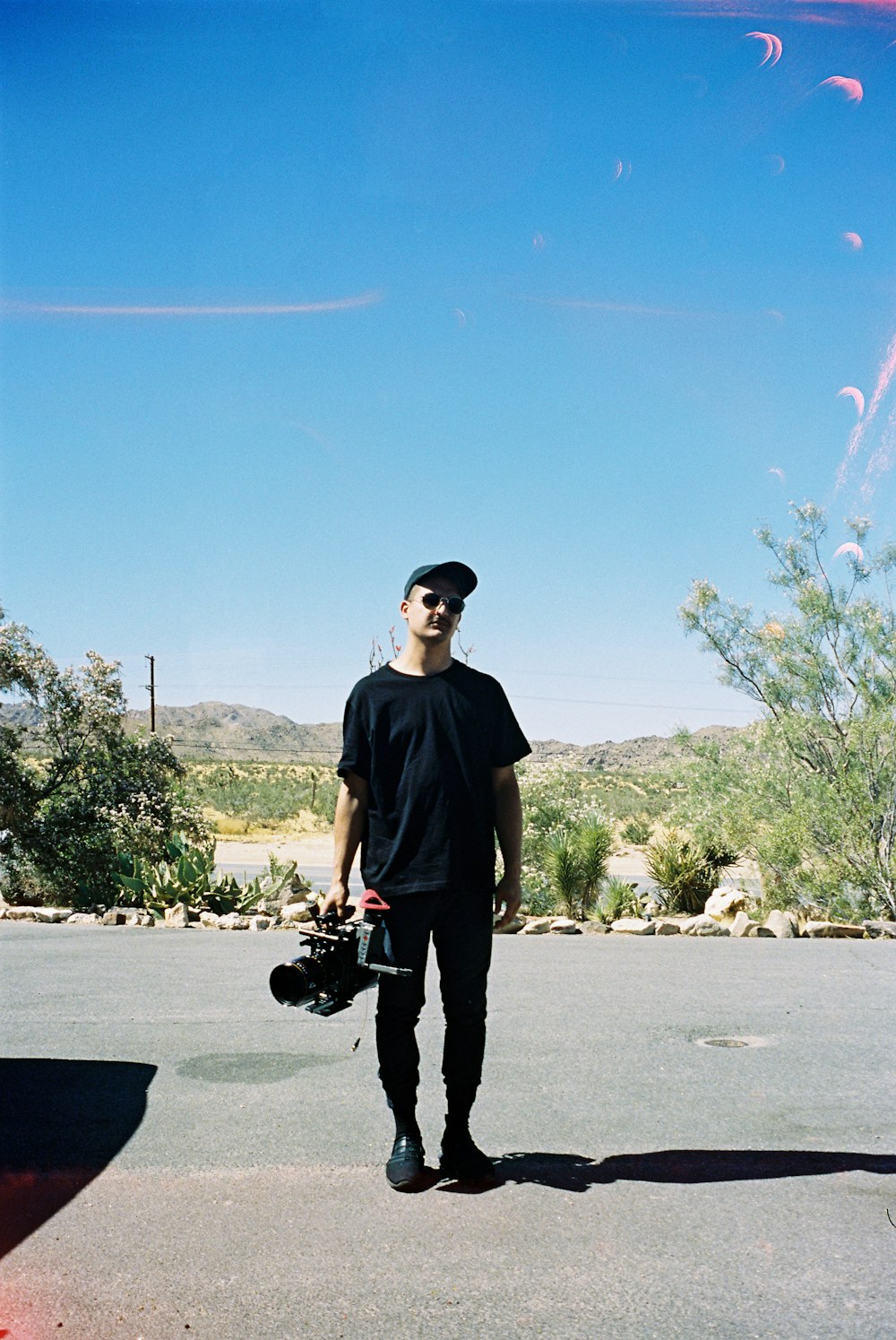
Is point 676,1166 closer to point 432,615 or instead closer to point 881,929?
point 432,615

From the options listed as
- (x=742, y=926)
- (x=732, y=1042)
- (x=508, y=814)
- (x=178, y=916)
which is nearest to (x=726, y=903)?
(x=742, y=926)

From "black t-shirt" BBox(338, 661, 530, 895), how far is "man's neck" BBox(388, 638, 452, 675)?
0.13ft

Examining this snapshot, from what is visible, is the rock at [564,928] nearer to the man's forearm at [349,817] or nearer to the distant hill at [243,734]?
the man's forearm at [349,817]

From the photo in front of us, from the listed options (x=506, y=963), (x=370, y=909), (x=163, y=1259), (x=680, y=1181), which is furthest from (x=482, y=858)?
(x=506, y=963)

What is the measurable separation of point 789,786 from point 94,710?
29.8 ft

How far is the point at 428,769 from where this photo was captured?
13.4 feet

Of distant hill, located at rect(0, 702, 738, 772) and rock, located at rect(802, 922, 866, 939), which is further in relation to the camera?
distant hill, located at rect(0, 702, 738, 772)

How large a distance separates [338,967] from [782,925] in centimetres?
870

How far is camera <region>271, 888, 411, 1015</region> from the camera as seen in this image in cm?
394

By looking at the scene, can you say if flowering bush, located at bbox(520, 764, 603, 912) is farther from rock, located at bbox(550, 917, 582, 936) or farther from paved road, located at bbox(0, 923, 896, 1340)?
paved road, located at bbox(0, 923, 896, 1340)

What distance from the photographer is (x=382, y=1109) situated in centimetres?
504

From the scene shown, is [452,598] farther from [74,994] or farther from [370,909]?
[74,994]

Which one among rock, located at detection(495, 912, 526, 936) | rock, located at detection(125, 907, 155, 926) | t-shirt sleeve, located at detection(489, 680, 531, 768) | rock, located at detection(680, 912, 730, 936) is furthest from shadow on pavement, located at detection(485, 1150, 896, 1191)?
rock, located at detection(125, 907, 155, 926)

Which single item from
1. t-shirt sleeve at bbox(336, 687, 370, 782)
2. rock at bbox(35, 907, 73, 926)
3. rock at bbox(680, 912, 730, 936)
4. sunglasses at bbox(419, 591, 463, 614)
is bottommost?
rock at bbox(680, 912, 730, 936)
